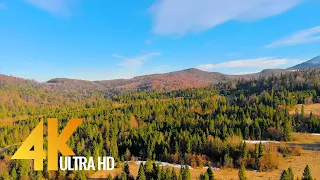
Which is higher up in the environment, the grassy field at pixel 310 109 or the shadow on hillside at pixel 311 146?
the grassy field at pixel 310 109

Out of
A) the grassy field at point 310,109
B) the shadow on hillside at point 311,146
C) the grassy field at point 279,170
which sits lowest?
the grassy field at point 279,170

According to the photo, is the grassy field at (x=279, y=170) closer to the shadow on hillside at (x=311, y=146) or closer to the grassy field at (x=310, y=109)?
the shadow on hillside at (x=311, y=146)

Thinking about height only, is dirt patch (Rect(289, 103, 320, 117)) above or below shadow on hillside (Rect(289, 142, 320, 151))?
above

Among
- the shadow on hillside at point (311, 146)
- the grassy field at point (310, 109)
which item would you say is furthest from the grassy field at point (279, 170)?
the grassy field at point (310, 109)

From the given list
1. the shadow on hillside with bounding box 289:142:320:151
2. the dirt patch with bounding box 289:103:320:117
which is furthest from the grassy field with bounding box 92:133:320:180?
the dirt patch with bounding box 289:103:320:117

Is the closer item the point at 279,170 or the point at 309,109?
the point at 279,170

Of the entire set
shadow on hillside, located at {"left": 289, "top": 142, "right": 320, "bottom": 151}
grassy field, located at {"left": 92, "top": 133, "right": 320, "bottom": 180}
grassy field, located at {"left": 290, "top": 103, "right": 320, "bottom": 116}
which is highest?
grassy field, located at {"left": 290, "top": 103, "right": 320, "bottom": 116}

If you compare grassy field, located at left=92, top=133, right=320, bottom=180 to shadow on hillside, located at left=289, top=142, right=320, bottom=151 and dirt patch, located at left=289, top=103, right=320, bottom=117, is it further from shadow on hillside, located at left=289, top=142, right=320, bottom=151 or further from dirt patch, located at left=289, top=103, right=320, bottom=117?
dirt patch, located at left=289, top=103, right=320, bottom=117

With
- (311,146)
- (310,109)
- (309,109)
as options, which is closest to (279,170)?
(311,146)

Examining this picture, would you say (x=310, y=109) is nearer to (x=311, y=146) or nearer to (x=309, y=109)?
(x=309, y=109)

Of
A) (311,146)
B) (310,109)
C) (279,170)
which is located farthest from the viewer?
(310,109)

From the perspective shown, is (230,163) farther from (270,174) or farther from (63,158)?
(63,158)

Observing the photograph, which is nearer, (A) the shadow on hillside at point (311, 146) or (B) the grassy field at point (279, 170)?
(B) the grassy field at point (279, 170)

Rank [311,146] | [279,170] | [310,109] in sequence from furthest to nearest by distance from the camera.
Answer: [310,109] → [311,146] → [279,170]
